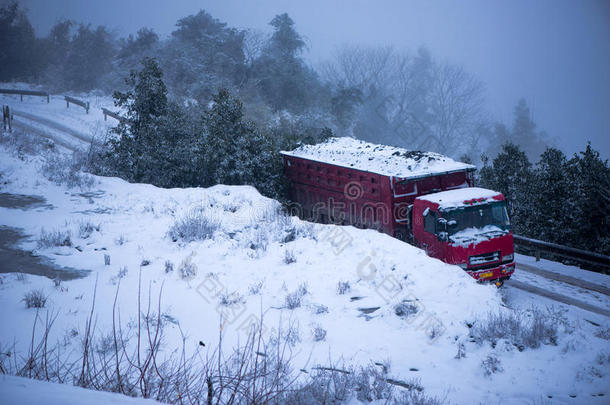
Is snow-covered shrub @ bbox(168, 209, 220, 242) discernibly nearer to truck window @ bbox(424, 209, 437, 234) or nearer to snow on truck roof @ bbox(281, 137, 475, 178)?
truck window @ bbox(424, 209, 437, 234)

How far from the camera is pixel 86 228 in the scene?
975 cm

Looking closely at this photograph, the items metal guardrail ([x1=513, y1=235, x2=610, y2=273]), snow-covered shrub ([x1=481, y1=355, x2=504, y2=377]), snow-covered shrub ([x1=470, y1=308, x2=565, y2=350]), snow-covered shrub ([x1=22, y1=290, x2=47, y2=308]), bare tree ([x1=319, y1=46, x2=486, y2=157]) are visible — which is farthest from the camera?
bare tree ([x1=319, y1=46, x2=486, y2=157])

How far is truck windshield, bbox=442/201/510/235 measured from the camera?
9.82 metres

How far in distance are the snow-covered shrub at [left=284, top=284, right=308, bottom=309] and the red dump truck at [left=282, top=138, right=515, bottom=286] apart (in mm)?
4173

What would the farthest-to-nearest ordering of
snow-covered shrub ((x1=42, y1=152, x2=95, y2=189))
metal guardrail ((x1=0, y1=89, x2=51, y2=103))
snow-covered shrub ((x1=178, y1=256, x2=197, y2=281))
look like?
metal guardrail ((x1=0, y1=89, x2=51, y2=103))
snow-covered shrub ((x1=42, y1=152, x2=95, y2=189))
snow-covered shrub ((x1=178, y1=256, x2=197, y2=281))

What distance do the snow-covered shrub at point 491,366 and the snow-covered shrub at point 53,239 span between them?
28.7ft

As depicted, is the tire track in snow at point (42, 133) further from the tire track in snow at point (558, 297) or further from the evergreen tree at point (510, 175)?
the tire track in snow at point (558, 297)

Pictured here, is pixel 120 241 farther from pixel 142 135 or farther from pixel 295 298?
pixel 142 135

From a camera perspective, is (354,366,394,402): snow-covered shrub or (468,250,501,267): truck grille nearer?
(354,366,394,402): snow-covered shrub

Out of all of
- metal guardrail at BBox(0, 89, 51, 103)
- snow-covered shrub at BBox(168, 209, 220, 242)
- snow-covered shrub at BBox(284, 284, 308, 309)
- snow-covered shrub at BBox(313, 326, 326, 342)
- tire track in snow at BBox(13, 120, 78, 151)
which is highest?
metal guardrail at BBox(0, 89, 51, 103)

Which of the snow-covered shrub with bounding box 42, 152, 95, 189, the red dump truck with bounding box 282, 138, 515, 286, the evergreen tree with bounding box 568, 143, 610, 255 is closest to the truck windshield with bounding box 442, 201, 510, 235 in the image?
the red dump truck with bounding box 282, 138, 515, 286

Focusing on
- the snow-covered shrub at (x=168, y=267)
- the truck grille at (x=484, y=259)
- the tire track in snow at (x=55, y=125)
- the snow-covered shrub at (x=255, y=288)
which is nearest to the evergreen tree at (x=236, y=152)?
the snow-covered shrub at (x=168, y=267)

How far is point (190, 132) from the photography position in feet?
65.3

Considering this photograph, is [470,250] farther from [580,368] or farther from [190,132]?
[190,132]
